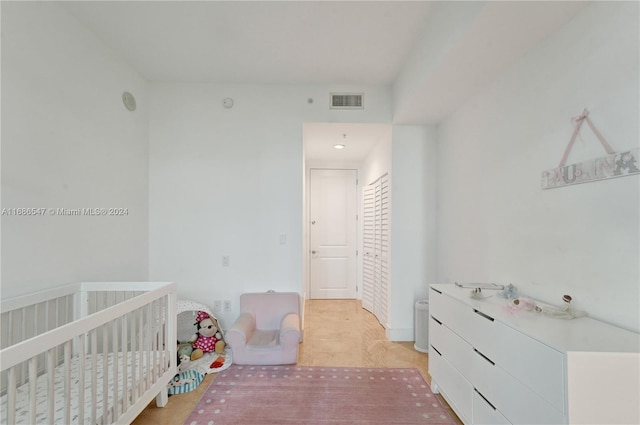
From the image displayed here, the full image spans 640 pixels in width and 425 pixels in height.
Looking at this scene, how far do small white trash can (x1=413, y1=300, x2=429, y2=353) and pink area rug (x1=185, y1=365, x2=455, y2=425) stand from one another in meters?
0.43

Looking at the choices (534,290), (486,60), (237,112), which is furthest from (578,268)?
(237,112)

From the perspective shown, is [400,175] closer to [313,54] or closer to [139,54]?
[313,54]

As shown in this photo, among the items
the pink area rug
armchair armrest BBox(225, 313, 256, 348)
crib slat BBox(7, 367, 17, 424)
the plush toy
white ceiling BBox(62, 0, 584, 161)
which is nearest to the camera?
crib slat BBox(7, 367, 17, 424)

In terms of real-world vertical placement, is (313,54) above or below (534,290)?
above

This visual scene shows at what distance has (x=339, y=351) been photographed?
2.97 m

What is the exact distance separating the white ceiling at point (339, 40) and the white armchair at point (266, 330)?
7.46ft

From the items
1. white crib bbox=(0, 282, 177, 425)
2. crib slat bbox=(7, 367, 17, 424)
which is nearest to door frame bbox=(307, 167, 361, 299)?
white crib bbox=(0, 282, 177, 425)

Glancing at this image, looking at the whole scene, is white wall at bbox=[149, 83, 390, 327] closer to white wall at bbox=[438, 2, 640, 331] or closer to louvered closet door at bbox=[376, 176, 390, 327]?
louvered closet door at bbox=[376, 176, 390, 327]

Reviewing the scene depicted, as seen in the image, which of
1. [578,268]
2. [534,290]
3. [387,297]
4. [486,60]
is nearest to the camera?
[578,268]

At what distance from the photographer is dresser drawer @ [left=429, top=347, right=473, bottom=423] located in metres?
1.78

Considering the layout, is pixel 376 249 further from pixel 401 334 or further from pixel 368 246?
pixel 401 334

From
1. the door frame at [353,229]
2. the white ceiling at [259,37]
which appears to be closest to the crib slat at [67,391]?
the white ceiling at [259,37]

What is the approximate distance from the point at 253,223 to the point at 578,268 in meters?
2.66

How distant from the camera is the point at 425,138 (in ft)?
10.7
